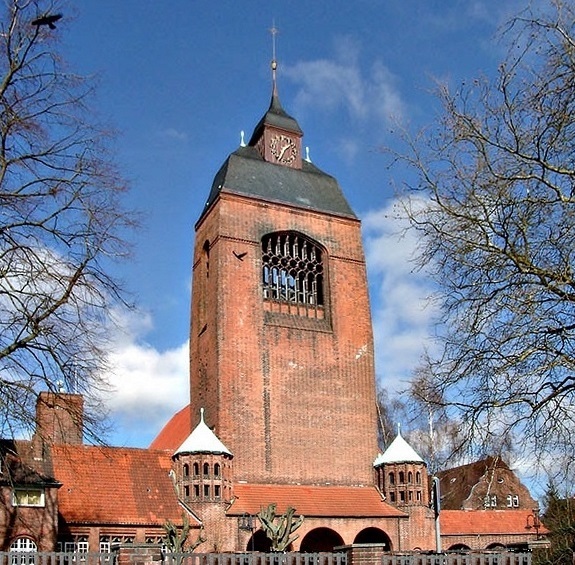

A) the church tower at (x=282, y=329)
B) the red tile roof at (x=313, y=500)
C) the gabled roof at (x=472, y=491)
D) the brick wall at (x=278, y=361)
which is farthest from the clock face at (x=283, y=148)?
the gabled roof at (x=472, y=491)

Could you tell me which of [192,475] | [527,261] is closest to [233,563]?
[527,261]

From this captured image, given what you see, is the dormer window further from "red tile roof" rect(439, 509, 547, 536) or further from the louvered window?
"red tile roof" rect(439, 509, 547, 536)

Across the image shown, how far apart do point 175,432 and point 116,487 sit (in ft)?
49.0

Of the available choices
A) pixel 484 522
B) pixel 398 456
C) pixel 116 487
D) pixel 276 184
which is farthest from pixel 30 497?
pixel 484 522

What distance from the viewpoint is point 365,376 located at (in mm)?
32562

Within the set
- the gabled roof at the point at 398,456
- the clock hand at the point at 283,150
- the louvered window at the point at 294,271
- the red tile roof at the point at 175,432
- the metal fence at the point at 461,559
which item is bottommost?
the metal fence at the point at 461,559

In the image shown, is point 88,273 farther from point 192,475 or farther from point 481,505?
point 481,505

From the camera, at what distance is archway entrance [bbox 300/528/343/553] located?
29.3m

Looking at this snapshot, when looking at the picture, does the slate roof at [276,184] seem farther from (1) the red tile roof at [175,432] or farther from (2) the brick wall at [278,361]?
(1) the red tile roof at [175,432]

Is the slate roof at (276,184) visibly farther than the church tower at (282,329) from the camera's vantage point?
Yes

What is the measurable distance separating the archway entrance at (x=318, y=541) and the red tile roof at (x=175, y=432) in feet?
36.4

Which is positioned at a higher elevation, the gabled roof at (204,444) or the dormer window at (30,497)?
the gabled roof at (204,444)

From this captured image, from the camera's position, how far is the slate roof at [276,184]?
3281cm

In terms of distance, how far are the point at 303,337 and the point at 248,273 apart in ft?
10.8
